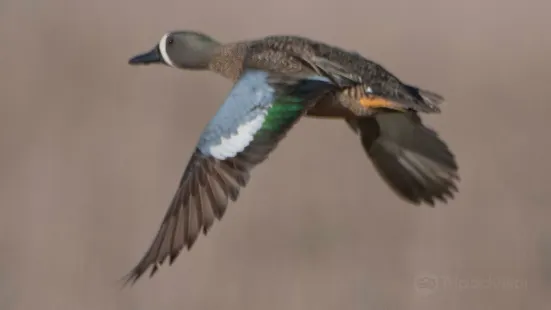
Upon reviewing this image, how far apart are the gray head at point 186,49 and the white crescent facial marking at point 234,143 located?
85cm

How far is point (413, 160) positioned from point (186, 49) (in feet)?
2.69

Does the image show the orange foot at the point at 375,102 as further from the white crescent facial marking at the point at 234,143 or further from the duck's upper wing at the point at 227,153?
the white crescent facial marking at the point at 234,143

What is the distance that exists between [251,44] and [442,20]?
355 cm

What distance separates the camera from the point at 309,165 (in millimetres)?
6551

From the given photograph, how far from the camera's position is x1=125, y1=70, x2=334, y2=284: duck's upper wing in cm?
402

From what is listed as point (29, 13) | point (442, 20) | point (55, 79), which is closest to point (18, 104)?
A: point (55, 79)

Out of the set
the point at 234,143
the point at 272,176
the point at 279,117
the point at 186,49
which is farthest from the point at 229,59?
the point at 272,176

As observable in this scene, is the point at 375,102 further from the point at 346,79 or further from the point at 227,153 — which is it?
the point at 227,153

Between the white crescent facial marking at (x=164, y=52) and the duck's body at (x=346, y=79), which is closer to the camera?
the duck's body at (x=346, y=79)

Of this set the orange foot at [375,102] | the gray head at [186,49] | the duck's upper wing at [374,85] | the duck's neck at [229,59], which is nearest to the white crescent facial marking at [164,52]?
the gray head at [186,49]

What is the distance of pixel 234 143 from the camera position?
13.5 feet

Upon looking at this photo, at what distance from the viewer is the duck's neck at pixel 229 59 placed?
15.7 ft

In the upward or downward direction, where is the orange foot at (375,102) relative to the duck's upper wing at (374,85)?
downward

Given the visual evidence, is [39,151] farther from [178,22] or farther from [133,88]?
[178,22]
